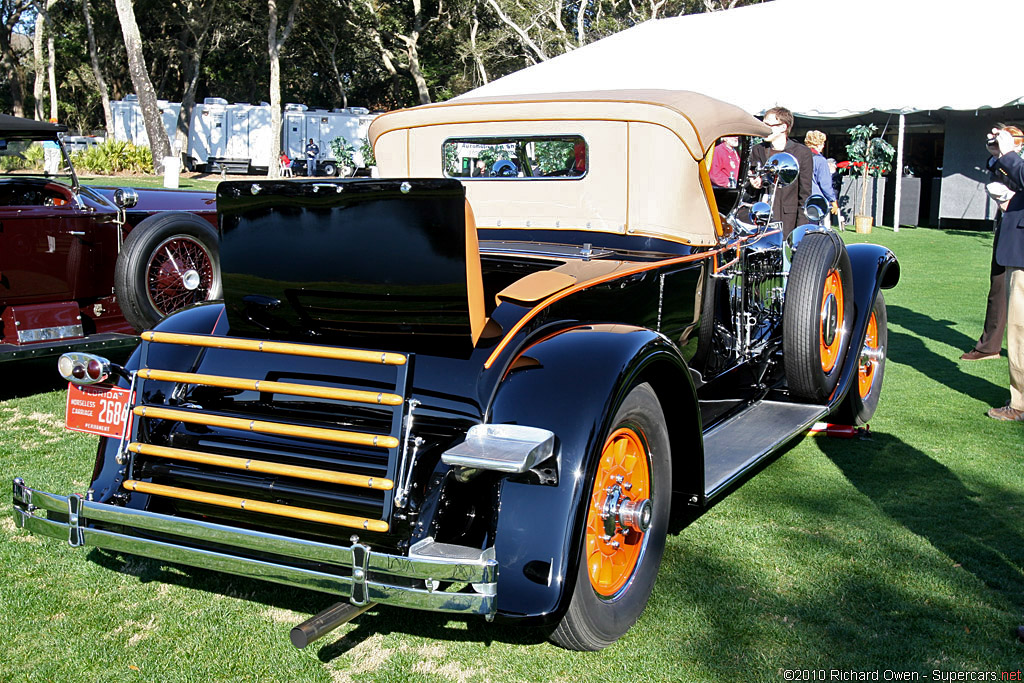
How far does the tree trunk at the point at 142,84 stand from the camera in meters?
24.7

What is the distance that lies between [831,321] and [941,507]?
1.15 metres

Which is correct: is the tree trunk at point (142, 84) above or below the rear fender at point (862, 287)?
above

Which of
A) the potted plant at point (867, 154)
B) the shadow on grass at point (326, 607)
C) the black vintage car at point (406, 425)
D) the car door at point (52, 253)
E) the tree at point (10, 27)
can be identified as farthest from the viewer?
the tree at point (10, 27)

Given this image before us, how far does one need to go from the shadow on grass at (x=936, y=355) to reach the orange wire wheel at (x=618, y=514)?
4.27 meters

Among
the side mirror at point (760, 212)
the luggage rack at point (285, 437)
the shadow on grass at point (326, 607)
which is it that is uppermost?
the side mirror at point (760, 212)

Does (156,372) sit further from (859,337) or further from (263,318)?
(859,337)

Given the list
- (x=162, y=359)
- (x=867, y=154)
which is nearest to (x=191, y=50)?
(x=867, y=154)

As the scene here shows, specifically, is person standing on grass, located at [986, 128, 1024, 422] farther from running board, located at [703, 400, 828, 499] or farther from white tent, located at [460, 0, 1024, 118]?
white tent, located at [460, 0, 1024, 118]

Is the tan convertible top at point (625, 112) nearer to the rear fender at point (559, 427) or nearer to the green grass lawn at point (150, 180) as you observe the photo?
the rear fender at point (559, 427)

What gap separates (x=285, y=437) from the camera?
10.0 feet

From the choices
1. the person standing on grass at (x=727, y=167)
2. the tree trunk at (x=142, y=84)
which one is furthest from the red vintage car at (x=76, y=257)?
the tree trunk at (x=142, y=84)

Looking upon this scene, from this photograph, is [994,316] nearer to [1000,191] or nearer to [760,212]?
[1000,191]

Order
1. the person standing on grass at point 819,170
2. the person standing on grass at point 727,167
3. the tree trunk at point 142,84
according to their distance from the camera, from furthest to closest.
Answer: the tree trunk at point 142,84
the person standing on grass at point 819,170
the person standing on grass at point 727,167

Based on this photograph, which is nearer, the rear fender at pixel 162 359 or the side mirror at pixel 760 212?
the rear fender at pixel 162 359
